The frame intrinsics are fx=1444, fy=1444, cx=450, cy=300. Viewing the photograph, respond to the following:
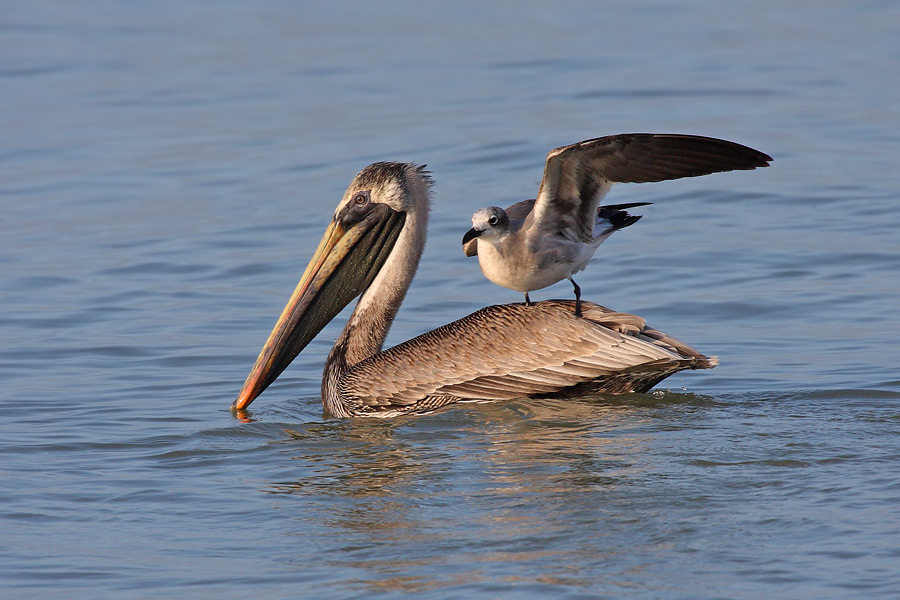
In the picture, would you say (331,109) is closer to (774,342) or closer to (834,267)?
(834,267)

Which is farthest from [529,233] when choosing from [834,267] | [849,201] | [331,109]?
[331,109]

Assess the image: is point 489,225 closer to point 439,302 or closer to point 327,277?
point 327,277

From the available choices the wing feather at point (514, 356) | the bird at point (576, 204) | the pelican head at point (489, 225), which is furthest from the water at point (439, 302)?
the pelican head at point (489, 225)

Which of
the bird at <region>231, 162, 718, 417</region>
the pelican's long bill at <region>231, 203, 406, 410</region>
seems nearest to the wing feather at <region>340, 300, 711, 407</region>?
the bird at <region>231, 162, 718, 417</region>

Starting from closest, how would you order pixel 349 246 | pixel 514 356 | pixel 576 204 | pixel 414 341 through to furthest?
pixel 576 204
pixel 514 356
pixel 414 341
pixel 349 246

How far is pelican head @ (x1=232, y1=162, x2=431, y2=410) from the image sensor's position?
23.0ft

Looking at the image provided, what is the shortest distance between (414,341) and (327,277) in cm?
65

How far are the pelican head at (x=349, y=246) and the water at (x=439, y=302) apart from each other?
303 millimetres

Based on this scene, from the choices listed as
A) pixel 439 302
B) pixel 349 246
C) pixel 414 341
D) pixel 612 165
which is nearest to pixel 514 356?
pixel 414 341

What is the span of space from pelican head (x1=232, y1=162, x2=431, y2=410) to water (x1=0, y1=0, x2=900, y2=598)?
0.99 feet

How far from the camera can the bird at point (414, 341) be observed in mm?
6254

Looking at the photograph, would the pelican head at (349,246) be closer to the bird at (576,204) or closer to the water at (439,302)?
the water at (439,302)

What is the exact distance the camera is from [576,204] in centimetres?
616

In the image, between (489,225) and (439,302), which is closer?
(489,225)
